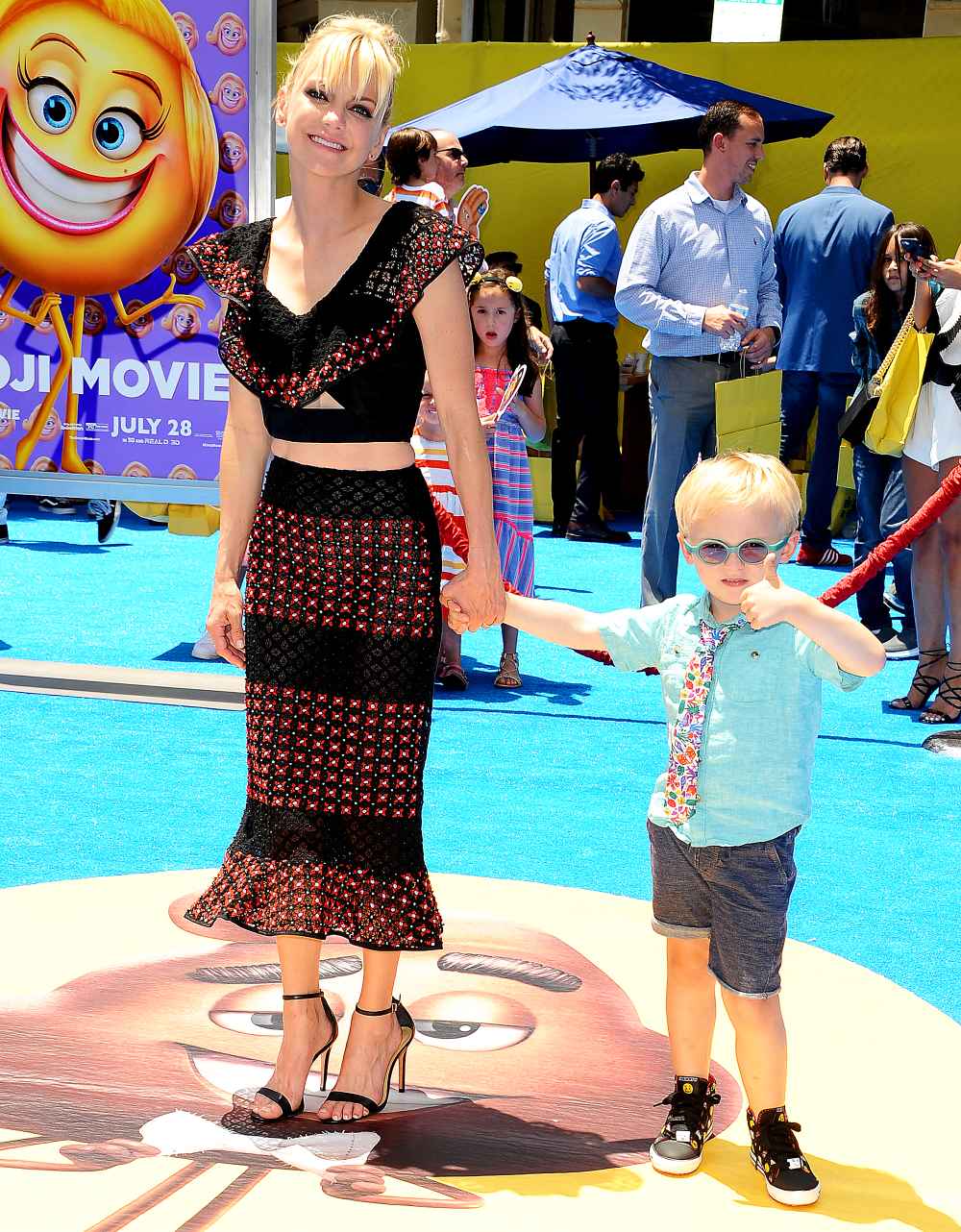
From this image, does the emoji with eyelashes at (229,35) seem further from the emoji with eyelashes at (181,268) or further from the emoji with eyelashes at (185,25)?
the emoji with eyelashes at (181,268)

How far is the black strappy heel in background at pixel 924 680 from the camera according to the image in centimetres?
628

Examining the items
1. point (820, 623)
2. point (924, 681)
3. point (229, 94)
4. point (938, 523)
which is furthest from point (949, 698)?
point (820, 623)

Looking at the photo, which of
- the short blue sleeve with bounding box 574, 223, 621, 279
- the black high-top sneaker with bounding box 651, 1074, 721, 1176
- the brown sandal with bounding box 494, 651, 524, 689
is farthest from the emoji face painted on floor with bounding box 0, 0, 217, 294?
the short blue sleeve with bounding box 574, 223, 621, 279

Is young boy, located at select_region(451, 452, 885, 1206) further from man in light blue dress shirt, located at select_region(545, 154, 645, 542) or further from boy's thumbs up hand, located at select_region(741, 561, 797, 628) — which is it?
man in light blue dress shirt, located at select_region(545, 154, 645, 542)

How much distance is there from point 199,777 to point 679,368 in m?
2.79

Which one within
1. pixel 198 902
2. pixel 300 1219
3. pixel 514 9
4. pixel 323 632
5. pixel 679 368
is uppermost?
pixel 514 9

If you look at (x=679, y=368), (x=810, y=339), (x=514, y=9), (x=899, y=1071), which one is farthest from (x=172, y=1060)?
(x=514, y=9)

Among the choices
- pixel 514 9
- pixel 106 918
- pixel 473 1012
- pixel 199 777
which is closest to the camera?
pixel 473 1012

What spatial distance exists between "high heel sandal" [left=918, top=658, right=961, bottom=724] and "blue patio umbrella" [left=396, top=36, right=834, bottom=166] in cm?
501

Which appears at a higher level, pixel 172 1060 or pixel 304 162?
pixel 304 162

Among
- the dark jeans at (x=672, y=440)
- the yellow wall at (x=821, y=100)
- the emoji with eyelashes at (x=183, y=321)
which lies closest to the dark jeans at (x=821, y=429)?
the yellow wall at (x=821, y=100)

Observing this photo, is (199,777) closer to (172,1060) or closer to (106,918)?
(106,918)

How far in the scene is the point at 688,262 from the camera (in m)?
6.57

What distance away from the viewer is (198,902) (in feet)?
9.30
